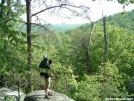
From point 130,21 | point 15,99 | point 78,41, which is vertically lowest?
point 15,99

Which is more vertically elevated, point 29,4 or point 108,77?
point 29,4

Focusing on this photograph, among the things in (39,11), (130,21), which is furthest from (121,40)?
(130,21)

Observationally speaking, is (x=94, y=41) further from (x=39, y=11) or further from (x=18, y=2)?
(x=18, y=2)

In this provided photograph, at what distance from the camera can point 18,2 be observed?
33.9ft

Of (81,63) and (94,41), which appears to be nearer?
(81,63)

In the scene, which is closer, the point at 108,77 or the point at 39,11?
the point at 39,11

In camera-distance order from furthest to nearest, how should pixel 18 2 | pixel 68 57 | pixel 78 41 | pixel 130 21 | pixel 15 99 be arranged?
pixel 130 21 → pixel 68 57 → pixel 78 41 → pixel 15 99 → pixel 18 2

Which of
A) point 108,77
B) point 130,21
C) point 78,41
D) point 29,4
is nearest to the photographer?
point 29,4

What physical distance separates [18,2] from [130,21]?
281ft

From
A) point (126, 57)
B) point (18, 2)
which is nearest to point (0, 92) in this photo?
point (18, 2)

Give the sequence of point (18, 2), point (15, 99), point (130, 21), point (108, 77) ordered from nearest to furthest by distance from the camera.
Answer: point (18, 2) → point (15, 99) → point (108, 77) → point (130, 21)

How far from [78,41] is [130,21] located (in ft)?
203

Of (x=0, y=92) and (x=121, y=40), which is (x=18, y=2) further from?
(x=121, y=40)

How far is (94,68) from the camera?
1387 inches
